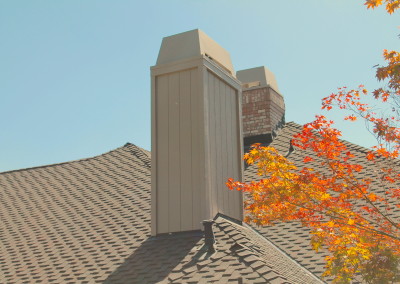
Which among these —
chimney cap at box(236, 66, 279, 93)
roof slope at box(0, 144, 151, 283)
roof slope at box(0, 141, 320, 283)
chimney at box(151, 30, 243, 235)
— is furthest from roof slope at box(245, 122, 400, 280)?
chimney cap at box(236, 66, 279, 93)

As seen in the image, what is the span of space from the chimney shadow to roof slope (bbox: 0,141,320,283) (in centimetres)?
2

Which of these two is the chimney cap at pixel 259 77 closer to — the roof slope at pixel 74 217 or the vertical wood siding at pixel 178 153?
the roof slope at pixel 74 217

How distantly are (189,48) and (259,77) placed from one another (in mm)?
5442

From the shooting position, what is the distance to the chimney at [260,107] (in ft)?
51.7

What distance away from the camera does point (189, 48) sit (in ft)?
38.2

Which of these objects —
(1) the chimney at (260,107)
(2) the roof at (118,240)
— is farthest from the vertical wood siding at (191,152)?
(1) the chimney at (260,107)

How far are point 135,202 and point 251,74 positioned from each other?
623cm

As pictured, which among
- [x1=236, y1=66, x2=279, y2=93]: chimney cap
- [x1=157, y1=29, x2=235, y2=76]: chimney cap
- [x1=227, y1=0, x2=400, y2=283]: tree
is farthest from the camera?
[x1=236, y1=66, x2=279, y2=93]: chimney cap

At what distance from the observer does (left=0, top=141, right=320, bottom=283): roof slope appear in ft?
29.7

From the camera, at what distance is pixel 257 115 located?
16109 mm

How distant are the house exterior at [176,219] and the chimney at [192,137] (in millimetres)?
19

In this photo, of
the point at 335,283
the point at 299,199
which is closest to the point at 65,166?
the point at 299,199

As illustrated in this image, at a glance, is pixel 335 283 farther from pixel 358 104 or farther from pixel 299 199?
pixel 358 104

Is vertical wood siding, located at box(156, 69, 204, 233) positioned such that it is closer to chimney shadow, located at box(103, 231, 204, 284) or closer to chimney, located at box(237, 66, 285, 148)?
chimney shadow, located at box(103, 231, 204, 284)
